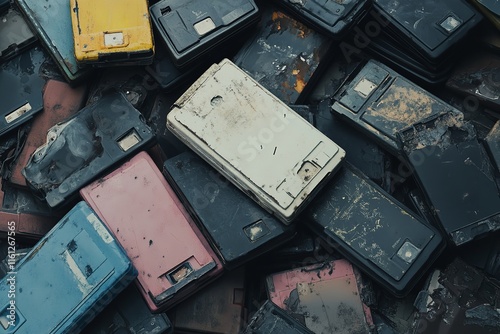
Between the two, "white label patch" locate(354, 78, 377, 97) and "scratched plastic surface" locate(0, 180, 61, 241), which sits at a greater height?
"white label patch" locate(354, 78, 377, 97)

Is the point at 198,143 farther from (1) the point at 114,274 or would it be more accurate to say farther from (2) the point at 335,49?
(2) the point at 335,49

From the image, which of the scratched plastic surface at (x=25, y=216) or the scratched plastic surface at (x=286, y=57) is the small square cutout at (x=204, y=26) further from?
the scratched plastic surface at (x=25, y=216)

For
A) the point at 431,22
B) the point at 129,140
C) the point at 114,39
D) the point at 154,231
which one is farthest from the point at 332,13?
the point at 154,231

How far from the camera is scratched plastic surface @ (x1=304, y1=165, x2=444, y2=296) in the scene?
13.0 feet

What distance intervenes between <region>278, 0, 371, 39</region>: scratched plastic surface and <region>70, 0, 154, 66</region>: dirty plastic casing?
40.0 inches

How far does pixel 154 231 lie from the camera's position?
13.3 ft

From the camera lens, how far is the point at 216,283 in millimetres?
4207

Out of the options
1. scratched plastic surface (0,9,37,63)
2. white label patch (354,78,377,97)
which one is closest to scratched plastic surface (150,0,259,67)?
white label patch (354,78,377,97)

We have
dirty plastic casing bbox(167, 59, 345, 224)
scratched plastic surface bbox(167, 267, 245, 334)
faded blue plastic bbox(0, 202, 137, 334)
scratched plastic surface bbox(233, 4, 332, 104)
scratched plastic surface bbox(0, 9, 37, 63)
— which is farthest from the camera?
scratched plastic surface bbox(0, 9, 37, 63)

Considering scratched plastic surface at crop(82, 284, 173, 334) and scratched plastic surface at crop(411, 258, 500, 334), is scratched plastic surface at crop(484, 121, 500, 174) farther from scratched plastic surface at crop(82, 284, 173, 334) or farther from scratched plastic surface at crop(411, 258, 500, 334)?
scratched plastic surface at crop(82, 284, 173, 334)

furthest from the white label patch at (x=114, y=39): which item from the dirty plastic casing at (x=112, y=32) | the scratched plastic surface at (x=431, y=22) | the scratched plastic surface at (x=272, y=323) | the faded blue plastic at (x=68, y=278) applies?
the scratched plastic surface at (x=272, y=323)

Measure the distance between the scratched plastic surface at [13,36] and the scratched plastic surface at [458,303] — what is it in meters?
3.17

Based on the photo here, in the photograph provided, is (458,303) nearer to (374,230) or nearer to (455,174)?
(374,230)

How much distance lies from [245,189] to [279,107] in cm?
57
